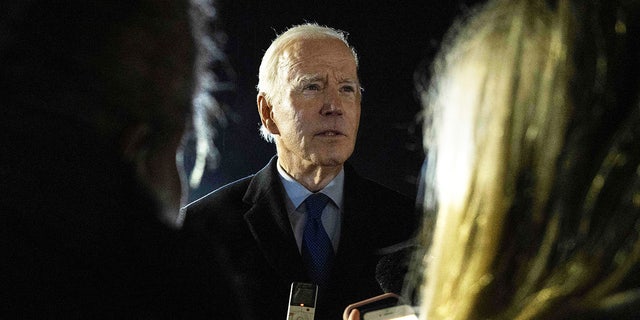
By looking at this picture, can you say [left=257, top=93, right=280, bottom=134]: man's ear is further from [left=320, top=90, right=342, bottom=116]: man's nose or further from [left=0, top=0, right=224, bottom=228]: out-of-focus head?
[left=0, top=0, right=224, bottom=228]: out-of-focus head

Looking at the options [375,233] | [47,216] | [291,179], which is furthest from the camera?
[291,179]

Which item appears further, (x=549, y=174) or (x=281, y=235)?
(x=281, y=235)

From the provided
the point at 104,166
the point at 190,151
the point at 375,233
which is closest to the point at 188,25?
the point at 104,166

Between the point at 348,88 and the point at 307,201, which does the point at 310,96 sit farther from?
the point at 307,201

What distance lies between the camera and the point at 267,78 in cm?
223

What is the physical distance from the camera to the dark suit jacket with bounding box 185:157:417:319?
5.56ft

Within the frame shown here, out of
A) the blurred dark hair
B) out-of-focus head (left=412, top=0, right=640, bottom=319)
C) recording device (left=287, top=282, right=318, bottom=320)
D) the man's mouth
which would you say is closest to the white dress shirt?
the man's mouth

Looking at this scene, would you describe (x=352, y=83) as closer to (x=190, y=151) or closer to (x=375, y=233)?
(x=375, y=233)

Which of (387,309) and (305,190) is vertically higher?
(305,190)

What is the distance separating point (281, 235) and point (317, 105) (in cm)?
46

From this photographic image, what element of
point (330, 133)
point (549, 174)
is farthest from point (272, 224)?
point (549, 174)

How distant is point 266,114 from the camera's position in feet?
7.31

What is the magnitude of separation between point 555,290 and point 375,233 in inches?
51.1

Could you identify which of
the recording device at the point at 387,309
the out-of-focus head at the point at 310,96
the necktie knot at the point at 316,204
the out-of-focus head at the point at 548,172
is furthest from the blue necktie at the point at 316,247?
the out-of-focus head at the point at 548,172
